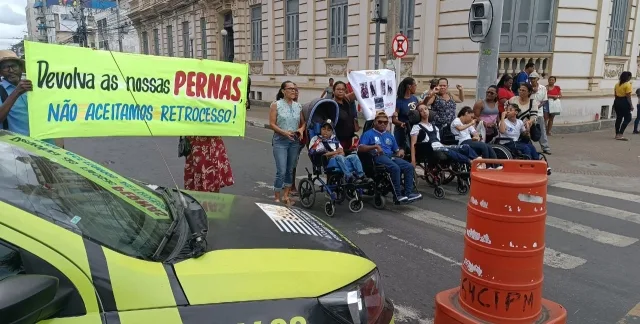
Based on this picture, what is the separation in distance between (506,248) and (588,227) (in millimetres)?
3597

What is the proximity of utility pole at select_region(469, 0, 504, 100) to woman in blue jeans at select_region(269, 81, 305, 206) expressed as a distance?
5023mm

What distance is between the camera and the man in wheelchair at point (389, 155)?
6340 millimetres

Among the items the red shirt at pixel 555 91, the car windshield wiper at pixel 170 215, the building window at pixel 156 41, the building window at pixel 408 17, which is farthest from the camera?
the building window at pixel 156 41

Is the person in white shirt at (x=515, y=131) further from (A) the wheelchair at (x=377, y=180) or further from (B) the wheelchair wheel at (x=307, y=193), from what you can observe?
(B) the wheelchair wheel at (x=307, y=193)

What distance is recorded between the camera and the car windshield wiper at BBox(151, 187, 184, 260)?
6.54ft

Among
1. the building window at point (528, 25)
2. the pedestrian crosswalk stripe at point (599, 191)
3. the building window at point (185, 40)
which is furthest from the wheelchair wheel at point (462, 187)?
the building window at point (185, 40)

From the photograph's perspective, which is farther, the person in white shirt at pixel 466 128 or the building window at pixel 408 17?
the building window at pixel 408 17

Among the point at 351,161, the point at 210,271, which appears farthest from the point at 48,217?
the point at 351,161

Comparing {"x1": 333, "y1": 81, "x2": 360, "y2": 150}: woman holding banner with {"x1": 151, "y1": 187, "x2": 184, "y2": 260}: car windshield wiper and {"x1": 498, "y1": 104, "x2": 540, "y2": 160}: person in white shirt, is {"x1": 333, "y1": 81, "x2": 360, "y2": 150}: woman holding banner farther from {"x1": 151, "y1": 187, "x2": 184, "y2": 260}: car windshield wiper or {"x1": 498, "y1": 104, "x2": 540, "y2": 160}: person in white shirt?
{"x1": 151, "y1": 187, "x2": 184, "y2": 260}: car windshield wiper

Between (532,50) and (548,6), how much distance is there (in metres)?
1.27

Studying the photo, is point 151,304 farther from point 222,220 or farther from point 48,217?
point 222,220

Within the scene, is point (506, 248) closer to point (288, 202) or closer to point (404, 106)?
point (288, 202)

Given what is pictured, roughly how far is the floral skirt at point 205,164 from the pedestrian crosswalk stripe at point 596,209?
4.84 metres

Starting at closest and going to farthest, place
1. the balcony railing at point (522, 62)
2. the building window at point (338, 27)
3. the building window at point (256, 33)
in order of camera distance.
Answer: the balcony railing at point (522, 62) < the building window at point (338, 27) < the building window at point (256, 33)
